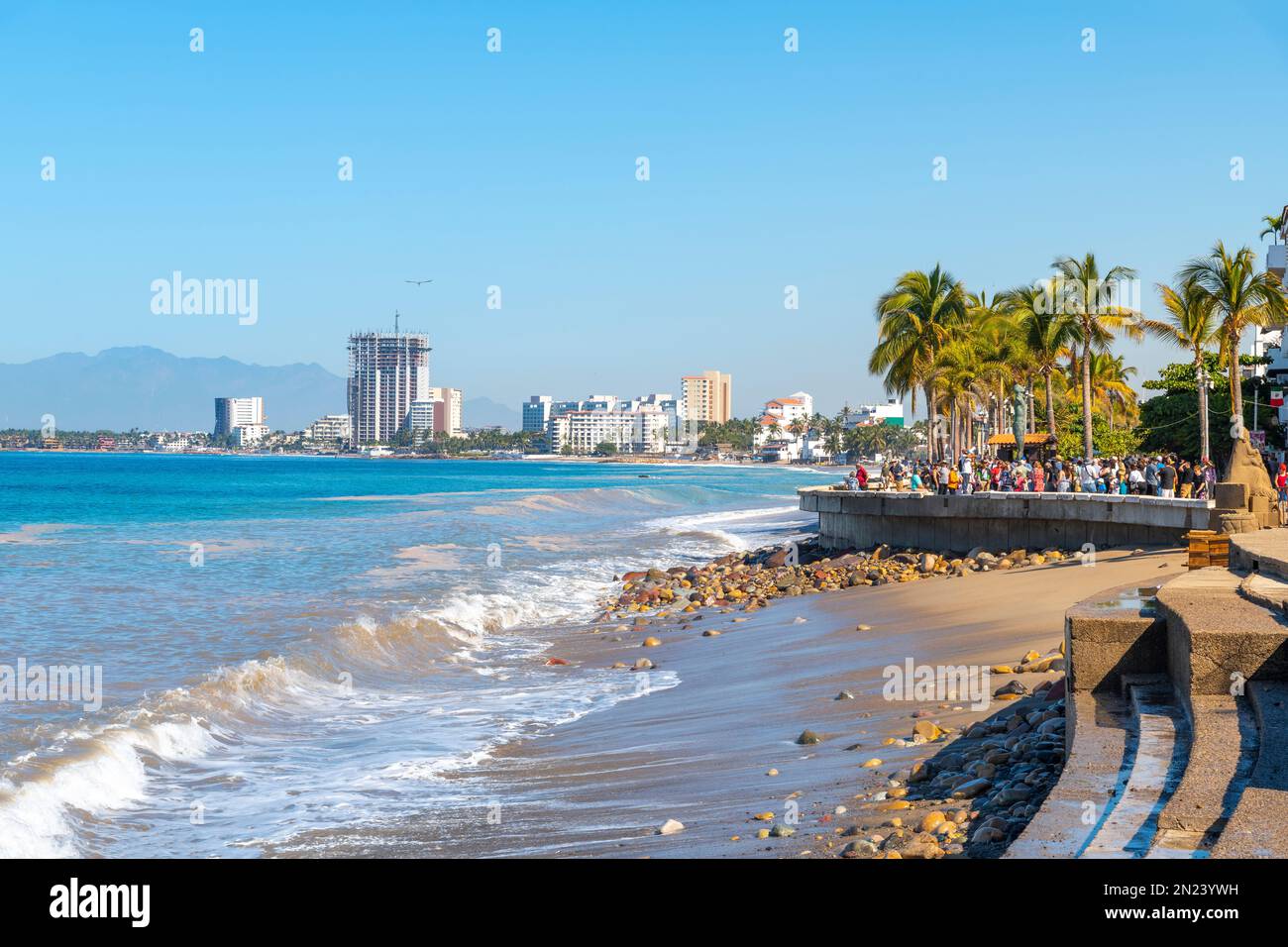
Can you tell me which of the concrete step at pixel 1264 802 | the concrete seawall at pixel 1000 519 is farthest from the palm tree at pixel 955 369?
the concrete step at pixel 1264 802

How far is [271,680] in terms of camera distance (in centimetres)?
1589

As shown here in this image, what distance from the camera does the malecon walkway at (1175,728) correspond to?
5.11 metres

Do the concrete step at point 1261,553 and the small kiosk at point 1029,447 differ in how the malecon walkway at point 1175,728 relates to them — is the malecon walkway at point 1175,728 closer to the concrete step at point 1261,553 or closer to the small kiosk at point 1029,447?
the concrete step at point 1261,553

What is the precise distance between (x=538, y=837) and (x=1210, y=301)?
35.4m

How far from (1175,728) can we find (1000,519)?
23.6m

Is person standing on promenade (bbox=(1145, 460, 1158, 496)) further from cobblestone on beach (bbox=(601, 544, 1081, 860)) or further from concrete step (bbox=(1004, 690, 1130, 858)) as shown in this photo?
concrete step (bbox=(1004, 690, 1130, 858))

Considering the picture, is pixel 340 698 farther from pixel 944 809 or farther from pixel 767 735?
pixel 944 809

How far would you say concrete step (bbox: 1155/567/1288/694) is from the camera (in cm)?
713

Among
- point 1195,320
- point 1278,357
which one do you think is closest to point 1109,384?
point 1278,357

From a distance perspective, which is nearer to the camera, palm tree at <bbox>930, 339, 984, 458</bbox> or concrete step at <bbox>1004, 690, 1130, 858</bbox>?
concrete step at <bbox>1004, 690, 1130, 858</bbox>

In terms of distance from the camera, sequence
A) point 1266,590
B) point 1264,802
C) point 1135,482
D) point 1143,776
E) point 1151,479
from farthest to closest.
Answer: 1. point 1135,482
2. point 1151,479
3. point 1266,590
4. point 1143,776
5. point 1264,802

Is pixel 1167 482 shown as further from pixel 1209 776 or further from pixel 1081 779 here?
pixel 1209 776
